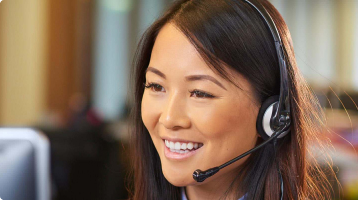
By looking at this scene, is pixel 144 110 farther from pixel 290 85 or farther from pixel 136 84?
pixel 290 85

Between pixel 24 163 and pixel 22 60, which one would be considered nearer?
pixel 24 163

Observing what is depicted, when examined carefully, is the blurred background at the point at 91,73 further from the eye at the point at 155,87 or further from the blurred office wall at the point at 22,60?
the eye at the point at 155,87

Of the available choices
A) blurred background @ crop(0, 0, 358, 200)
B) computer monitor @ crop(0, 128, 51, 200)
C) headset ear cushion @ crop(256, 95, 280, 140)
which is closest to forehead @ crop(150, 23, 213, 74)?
headset ear cushion @ crop(256, 95, 280, 140)

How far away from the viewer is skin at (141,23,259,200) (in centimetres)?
82

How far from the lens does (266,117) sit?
87 centimetres

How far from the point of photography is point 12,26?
4129 millimetres

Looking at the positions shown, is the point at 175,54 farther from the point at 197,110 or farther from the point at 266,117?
the point at 266,117

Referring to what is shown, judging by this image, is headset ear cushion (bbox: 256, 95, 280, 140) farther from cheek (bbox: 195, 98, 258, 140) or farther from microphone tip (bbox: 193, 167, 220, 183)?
microphone tip (bbox: 193, 167, 220, 183)

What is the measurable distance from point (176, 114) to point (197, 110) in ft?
0.15

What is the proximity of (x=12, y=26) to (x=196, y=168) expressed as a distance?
387cm

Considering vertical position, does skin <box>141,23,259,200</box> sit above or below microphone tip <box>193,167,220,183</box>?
above

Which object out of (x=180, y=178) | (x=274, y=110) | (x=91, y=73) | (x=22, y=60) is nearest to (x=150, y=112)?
(x=180, y=178)

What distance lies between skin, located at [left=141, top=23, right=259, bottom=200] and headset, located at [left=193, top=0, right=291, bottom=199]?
0.06 feet

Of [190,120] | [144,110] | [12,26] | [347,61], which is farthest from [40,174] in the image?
[347,61]
